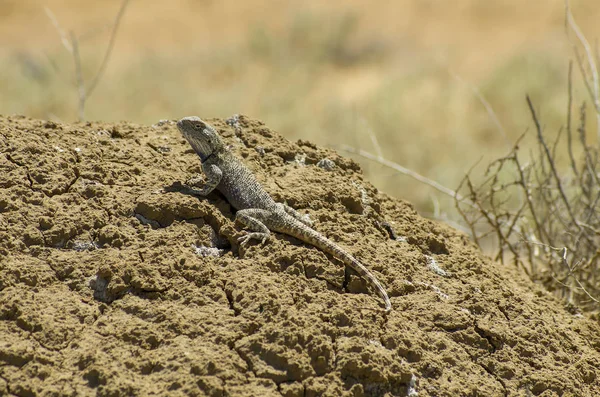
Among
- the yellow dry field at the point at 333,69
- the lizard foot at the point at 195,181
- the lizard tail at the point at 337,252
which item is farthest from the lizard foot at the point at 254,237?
the yellow dry field at the point at 333,69

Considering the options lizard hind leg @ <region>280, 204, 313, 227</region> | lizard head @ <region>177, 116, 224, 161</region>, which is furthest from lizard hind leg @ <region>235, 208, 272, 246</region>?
lizard head @ <region>177, 116, 224, 161</region>

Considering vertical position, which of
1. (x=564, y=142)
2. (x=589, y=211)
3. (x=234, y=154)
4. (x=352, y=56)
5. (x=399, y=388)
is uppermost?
(x=352, y=56)

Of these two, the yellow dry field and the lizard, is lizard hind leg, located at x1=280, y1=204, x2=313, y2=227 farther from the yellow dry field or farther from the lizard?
the yellow dry field

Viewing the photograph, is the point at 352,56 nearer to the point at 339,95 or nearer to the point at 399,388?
the point at 339,95

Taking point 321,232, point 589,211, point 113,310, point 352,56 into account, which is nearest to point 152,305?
point 113,310

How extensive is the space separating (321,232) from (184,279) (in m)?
0.96

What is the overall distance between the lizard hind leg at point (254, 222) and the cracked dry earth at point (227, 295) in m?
0.05

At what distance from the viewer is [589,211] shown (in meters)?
6.16

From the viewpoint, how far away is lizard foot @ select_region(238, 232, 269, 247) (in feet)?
13.0

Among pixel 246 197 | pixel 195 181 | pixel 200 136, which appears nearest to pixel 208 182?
pixel 195 181

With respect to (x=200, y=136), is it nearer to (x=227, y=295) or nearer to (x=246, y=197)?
(x=246, y=197)

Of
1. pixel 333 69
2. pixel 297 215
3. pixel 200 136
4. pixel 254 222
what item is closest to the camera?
pixel 254 222

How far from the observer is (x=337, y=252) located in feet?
13.3

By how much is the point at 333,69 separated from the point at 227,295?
15.4 m
